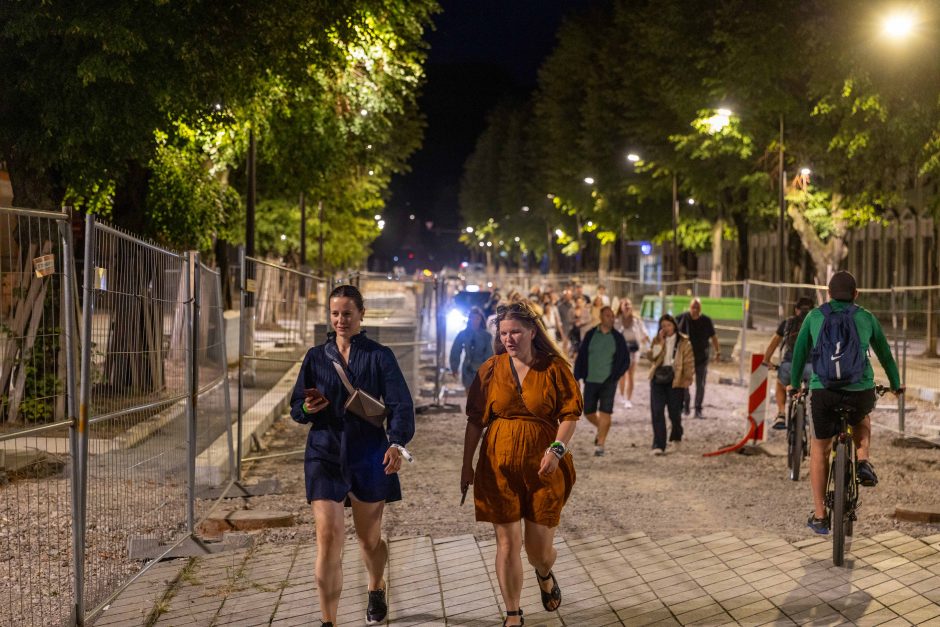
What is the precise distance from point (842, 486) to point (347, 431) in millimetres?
3380

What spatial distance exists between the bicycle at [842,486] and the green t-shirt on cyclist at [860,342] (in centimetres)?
22

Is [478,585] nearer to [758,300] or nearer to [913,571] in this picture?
[913,571]

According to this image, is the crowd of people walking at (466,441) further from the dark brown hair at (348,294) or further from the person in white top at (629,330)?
the person in white top at (629,330)

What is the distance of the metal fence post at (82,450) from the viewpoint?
5.96 metres

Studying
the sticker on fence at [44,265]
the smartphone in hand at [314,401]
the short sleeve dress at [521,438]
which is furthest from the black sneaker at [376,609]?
the sticker on fence at [44,265]

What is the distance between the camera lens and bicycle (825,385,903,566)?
771 centimetres

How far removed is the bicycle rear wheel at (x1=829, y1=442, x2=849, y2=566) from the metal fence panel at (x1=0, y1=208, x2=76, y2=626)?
4349 mm

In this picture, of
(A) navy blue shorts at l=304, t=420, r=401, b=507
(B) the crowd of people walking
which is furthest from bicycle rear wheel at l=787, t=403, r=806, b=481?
(A) navy blue shorts at l=304, t=420, r=401, b=507

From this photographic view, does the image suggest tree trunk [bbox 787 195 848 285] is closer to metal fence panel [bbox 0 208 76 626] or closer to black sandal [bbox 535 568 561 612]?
metal fence panel [bbox 0 208 76 626]

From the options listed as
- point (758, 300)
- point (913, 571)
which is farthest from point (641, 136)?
point (913, 571)

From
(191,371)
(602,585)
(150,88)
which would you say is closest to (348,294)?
(602,585)

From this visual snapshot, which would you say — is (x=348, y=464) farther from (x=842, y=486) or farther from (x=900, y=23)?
(x=900, y=23)

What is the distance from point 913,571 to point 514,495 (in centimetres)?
280

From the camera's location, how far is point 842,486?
7.92 metres
